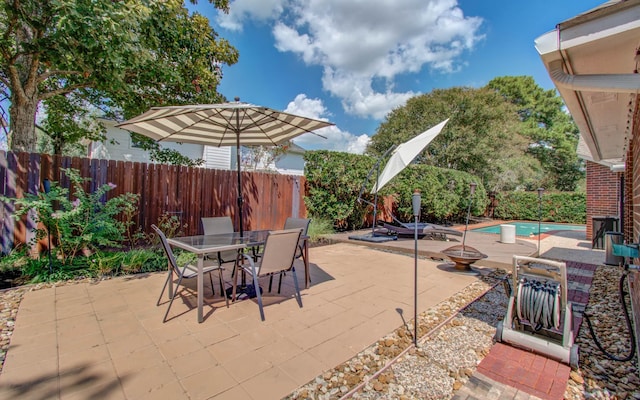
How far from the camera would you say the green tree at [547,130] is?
26.7 meters

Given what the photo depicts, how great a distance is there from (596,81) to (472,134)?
19062 millimetres

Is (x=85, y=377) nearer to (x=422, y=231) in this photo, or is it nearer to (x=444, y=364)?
(x=444, y=364)

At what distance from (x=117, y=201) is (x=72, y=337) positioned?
305 centimetres

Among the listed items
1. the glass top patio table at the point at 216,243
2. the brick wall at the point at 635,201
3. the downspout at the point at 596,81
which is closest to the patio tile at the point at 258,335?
the glass top patio table at the point at 216,243

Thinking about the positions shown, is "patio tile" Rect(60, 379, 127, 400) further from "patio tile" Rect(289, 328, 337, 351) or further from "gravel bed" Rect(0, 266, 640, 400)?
"patio tile" Rect(289, 328, 337, 351)

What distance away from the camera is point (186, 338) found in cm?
280

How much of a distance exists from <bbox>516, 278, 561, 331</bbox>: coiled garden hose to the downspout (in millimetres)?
1642

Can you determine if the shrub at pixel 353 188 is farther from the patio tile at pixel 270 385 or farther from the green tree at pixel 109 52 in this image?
the patio tile at pixel 270 385

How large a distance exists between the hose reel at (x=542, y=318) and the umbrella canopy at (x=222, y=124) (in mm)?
3175

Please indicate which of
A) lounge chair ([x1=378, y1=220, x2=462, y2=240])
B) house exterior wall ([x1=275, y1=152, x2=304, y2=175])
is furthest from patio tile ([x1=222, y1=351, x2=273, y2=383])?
house exterior wall ([x1=275, y1=152, x2=304, y2=175])

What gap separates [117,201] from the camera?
17.2ft

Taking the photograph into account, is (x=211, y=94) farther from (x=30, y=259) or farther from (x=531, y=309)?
(x=531, y=309)

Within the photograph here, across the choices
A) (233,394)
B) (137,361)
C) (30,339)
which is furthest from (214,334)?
(30,339)

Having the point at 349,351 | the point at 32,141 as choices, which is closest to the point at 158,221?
the point at 32,141
